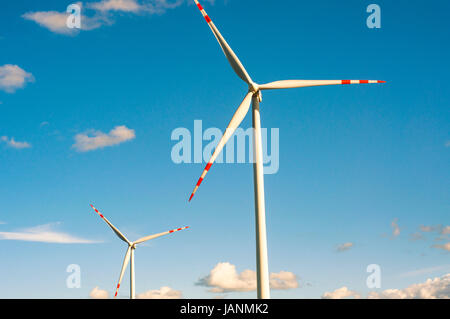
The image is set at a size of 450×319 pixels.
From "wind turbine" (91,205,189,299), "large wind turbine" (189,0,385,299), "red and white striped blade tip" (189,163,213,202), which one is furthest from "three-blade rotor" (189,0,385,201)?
"wind turbine" (91,205,189,299)

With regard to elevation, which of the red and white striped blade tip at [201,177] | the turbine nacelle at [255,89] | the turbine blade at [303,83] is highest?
the turbine blade at [303,83]

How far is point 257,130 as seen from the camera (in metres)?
30.7

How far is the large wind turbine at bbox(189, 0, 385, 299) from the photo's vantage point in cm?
2759

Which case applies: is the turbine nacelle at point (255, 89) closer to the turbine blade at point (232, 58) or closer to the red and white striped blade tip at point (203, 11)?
the turbine blade at point (232, 58)

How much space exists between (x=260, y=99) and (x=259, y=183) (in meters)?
6.51

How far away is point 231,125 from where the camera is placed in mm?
→ 32375

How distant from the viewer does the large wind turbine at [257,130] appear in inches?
1086

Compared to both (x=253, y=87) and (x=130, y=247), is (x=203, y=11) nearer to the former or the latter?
(x=253, y=87)

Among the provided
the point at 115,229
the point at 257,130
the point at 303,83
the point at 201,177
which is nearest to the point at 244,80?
the point at 303,83

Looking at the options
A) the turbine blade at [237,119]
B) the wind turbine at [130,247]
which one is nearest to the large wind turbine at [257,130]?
the turbine blade at [237,119]

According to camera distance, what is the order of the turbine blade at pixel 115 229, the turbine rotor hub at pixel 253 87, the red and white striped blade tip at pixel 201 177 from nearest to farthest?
the red and white striped blade tip at pixel 201 177 → the turbine rotor hub at pixel 253 87 → the turbine blade at pixel 115 229

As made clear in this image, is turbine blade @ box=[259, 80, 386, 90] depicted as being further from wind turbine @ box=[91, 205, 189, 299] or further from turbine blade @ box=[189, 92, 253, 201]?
wind turbine @ box=[91, 205, 189, 299]
